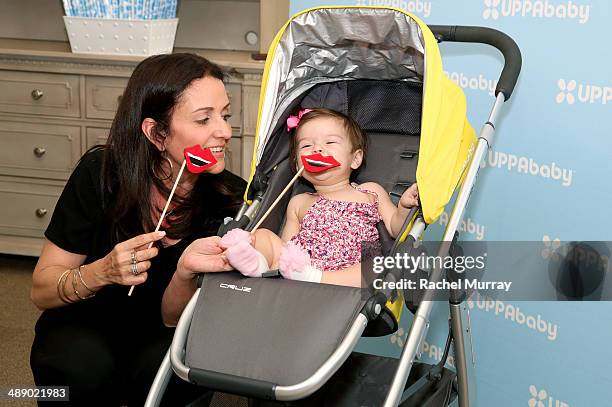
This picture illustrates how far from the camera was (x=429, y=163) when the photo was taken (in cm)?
168

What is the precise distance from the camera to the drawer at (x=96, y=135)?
3.33 m

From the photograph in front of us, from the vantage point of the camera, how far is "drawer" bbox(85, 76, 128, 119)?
10.7 ft

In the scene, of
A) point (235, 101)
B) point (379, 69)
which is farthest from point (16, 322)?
point (379, 69)

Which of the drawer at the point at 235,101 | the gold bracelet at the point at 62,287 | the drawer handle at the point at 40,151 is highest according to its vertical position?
the drawer at the point at 235,101

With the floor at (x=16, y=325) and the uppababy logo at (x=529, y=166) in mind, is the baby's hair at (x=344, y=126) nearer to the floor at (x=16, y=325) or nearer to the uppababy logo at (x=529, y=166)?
the uppababy logo at (x=529, y=166)

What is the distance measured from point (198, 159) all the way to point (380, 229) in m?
0.45

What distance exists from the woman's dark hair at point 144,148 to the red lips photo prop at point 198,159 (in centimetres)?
14

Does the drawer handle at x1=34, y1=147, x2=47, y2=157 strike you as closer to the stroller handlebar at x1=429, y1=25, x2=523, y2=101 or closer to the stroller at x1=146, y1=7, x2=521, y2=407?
the stroller at x1=146, y1=7, x2=521, y2=407

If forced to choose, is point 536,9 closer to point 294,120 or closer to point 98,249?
point 294,120

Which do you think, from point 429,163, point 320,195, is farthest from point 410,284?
point 320,195

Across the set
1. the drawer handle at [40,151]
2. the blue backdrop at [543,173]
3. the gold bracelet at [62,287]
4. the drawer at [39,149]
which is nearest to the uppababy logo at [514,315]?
the blue backdrop at [543,173]

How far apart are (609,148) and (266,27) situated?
5.28ft

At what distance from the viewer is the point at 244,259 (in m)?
1.63

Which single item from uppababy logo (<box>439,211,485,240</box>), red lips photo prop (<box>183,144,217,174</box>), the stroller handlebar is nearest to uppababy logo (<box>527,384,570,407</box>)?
uppababy logo (<box>439,211,485,240</box>)
